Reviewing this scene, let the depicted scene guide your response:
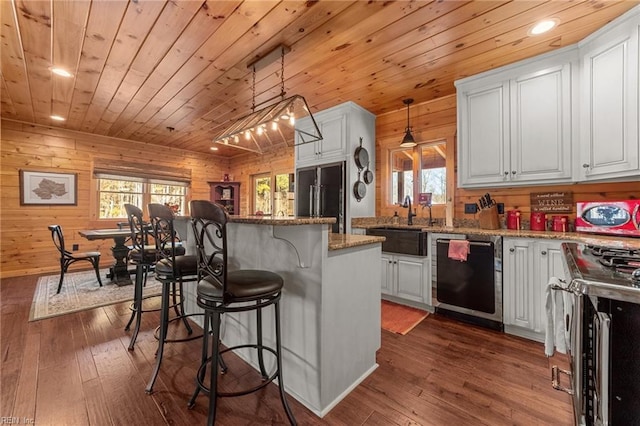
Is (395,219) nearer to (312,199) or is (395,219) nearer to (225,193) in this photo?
(312,199)

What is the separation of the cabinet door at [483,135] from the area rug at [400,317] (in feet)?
5.02

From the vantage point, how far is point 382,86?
309 centimetres

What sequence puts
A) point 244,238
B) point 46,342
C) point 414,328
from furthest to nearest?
point 414,328 < point 46,342 < point 244,238

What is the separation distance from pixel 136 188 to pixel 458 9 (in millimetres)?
6264

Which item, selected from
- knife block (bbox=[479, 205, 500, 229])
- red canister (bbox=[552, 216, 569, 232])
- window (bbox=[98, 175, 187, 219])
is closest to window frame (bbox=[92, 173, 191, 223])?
window (bbox=[98, 175, 187, 219])

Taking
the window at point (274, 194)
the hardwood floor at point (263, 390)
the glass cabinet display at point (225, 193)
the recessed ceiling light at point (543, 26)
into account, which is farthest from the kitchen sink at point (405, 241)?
the glass cabinet display at point (225, 193)

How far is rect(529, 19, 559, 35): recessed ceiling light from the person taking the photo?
2.01 meters

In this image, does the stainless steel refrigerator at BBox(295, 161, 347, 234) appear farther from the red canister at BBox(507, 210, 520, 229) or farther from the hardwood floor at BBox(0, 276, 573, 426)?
the red canister at BBox(507, 210, 520, 229)

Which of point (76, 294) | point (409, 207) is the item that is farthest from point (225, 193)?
point (409, 207)

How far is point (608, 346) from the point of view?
0.83 metres

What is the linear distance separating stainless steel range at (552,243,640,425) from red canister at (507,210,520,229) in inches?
84.2

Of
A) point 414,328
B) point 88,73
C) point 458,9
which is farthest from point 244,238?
point 88,73

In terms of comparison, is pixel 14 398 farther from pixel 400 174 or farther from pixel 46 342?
pixel 400 174

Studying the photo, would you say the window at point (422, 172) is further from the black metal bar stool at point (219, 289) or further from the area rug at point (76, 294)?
the area rug at point (76, 294)
